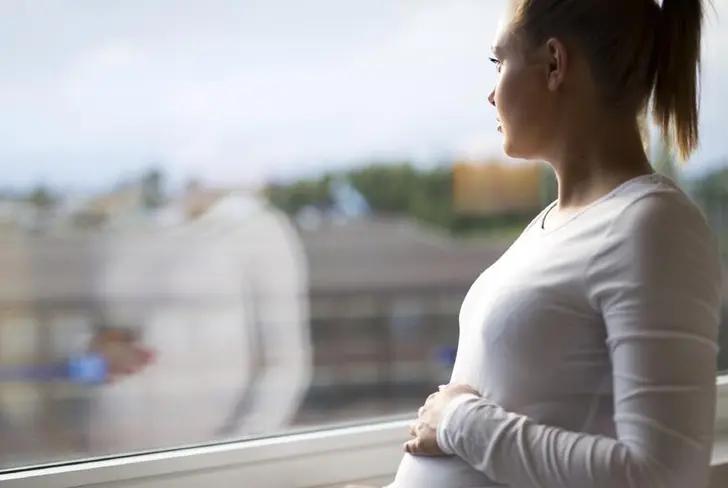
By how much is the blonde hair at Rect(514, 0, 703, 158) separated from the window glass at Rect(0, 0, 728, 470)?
471 millimetres

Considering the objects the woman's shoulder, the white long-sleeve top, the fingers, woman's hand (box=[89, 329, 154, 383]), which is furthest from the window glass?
the woman's shoulder

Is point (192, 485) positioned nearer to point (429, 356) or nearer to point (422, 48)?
point (429, 356)

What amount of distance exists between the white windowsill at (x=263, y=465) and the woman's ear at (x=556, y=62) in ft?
1.90

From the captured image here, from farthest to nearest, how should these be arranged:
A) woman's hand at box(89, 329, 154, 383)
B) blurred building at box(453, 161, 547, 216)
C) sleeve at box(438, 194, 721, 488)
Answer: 1. blurred building at box(453, 161, 547, 216)
2. woman's hand at box(89, 329, 154, 383)
3. sleeve at box(438, 194, 721, 488)

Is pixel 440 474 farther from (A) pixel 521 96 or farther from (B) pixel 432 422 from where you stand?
(A) pixel 521 96

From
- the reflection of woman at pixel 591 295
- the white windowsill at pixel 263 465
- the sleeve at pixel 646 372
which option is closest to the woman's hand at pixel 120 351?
the white windowsill at pixel 263 465

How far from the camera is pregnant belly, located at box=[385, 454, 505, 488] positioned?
3.27ft

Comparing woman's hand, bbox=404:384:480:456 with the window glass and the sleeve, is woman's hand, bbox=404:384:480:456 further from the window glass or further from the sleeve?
the window glass

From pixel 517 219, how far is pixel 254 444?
0.58 m

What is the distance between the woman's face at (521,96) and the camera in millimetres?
1035

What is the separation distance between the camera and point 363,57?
146 centimetres

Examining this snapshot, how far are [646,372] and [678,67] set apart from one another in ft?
1.11

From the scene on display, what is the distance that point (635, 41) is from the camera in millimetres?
1006

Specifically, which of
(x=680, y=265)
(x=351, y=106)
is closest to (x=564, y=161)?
(x=680, y=265)
